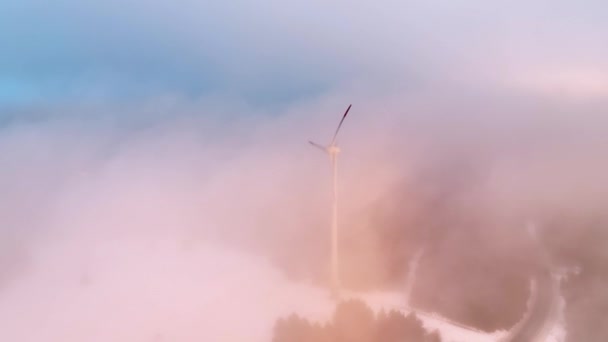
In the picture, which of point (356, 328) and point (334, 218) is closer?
point (356, 328)

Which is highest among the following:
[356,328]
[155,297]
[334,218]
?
[334,218]

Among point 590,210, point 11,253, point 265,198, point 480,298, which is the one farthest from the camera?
point 265,198

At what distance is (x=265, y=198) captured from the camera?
8500mm

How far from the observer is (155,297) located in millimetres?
6590

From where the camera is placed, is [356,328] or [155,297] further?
[155,297]

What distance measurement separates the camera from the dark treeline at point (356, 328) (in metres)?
5.82

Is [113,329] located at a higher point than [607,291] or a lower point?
lower

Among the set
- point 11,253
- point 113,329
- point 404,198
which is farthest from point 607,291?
point 11,253

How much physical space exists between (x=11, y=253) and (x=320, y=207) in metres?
4.67

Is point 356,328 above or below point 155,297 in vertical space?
above

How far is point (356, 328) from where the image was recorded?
19.5ft

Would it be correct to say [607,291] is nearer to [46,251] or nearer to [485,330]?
[485,330]

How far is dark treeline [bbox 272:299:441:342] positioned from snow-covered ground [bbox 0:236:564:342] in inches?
6.5

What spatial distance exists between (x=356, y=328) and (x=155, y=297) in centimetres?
268
